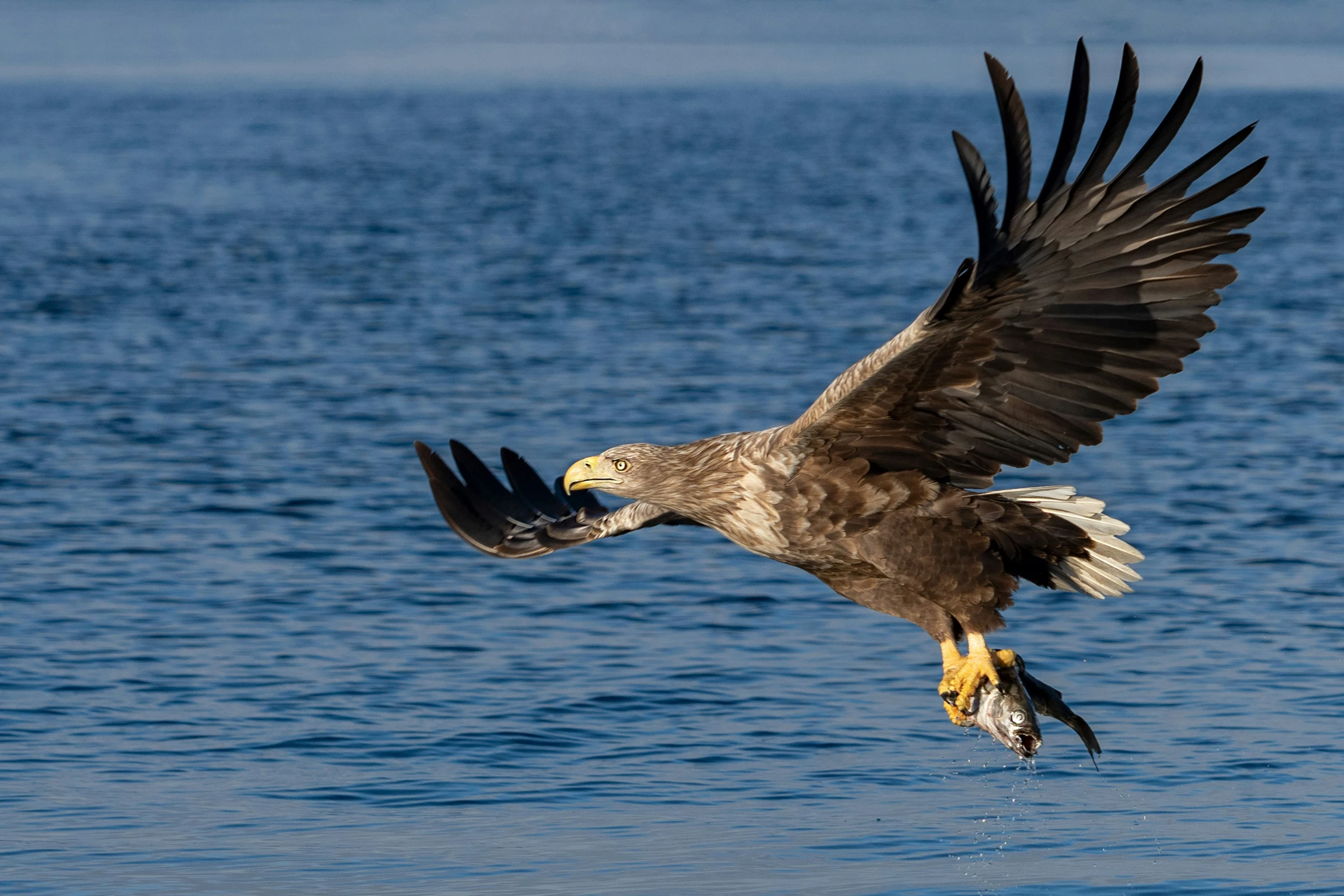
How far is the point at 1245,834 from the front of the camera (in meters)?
7.62

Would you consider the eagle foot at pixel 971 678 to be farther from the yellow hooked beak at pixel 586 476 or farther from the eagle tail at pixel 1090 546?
the yellow hooked beak at pixel 586 476

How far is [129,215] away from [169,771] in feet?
85.5

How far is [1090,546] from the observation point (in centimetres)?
668

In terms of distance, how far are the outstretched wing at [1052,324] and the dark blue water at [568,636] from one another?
176 cm

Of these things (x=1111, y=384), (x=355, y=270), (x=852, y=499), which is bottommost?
(x=355, y=270)

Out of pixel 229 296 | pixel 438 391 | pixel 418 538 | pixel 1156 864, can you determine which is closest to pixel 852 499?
pixel 1156 864

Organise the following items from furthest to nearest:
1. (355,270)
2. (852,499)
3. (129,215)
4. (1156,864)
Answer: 1. (129,215)
2. (355,270)
3. (1156,864)
4. (852,499)

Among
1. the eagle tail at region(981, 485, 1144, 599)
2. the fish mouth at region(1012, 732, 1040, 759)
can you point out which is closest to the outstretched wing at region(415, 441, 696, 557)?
the eagle tail at region(981, 485, 1144, 599)

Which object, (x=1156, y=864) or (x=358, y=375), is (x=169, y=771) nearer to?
(x=1156, y=864)

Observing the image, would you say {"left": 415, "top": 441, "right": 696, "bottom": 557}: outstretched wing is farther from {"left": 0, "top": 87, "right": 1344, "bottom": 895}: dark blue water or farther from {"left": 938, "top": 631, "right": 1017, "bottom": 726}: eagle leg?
{"left": 938, "top": 631, "right": 1017, "bottom": 726}: eagle leg

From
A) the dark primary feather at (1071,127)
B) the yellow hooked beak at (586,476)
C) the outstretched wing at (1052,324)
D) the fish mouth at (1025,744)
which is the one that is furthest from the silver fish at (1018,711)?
the dark primary feather at (1071,127)

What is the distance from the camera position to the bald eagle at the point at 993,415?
5789 mm

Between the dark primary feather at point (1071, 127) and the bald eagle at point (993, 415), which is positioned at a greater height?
the dark primary feather at point (1071, 127)

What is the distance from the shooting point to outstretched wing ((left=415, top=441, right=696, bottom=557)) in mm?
7980
